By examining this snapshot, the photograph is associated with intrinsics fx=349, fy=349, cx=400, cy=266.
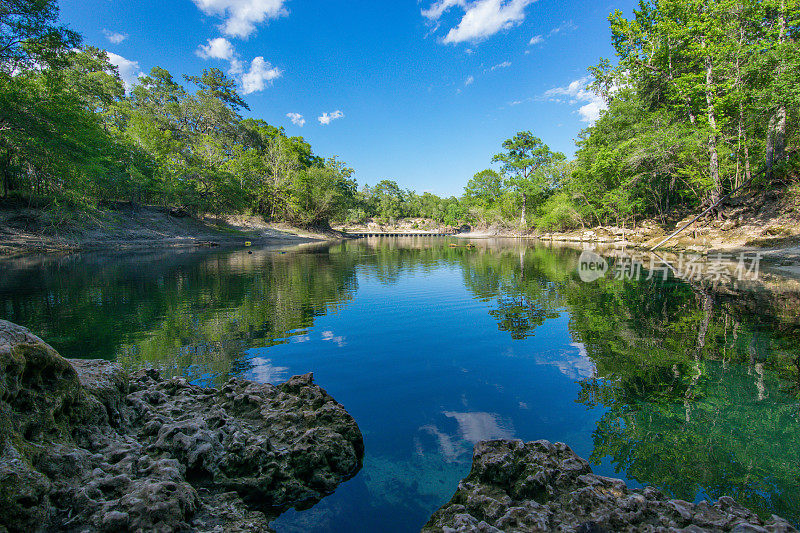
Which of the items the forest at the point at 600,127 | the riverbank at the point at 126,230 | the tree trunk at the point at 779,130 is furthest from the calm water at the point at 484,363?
the tree trunk at the point at 779,130

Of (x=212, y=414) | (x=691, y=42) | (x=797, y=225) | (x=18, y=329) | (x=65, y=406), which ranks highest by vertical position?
(x=691, y=42)

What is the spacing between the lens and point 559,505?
3025mm

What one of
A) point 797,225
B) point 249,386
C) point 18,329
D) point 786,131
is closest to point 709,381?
point 249,386

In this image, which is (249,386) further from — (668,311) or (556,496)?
(668,311)

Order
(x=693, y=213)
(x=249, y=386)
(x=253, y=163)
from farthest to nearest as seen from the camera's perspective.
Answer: (x=253, y=163) → (x=693, y=213) → (x=249, y=386)

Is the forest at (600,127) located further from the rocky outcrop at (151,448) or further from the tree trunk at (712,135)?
the rocky outcrop at (151,448)

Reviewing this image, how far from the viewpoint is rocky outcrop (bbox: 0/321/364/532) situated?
2639 millimetres

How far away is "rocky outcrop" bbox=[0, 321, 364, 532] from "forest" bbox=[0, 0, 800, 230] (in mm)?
22747

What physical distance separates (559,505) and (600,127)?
160 feet

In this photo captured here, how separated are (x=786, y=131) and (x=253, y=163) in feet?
208

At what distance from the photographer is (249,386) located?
5.67 meters

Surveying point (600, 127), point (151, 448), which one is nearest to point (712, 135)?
point (600, 127)

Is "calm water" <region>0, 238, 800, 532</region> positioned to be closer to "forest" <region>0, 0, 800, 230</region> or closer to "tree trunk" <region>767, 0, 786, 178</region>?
"forest" <region>0, 0, 800, 230</region>

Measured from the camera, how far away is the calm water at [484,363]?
13.9 feet
